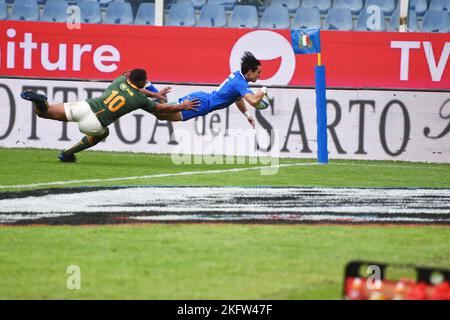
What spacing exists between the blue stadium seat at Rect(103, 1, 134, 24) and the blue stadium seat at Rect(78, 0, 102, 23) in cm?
20

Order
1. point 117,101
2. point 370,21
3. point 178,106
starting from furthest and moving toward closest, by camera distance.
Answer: point 370,21 < point 178,106 < point 117,101

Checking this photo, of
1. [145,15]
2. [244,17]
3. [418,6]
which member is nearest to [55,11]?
[145,15]

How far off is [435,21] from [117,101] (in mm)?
8268

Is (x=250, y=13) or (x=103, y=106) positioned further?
(x=250, y=13)

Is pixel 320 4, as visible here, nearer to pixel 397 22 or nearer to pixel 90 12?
pixel 397 22

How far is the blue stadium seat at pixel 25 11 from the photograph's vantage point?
22986 mm

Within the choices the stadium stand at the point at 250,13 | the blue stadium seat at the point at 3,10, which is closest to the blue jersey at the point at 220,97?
the stadium stand at the point at 250,13

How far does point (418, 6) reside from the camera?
2256 centimetres

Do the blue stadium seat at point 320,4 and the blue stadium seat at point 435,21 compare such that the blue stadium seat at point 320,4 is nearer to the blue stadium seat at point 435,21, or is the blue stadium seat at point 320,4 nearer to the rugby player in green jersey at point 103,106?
the blue stadium seat at point 435,21

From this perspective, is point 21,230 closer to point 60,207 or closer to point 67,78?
point 60,207

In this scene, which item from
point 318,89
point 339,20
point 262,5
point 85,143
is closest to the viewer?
point 85,143

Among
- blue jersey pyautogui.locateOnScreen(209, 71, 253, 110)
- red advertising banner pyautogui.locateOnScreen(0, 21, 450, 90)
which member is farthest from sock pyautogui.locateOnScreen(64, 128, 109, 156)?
red advertising banner pyautogui.locateOnScreen(0, 21, 450, 90)

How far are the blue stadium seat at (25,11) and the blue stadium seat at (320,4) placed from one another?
584 centimetres

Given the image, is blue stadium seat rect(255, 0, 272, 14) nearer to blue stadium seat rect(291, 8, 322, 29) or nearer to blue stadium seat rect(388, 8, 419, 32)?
blue stadium seat rect(291, 8, 322, 29)
